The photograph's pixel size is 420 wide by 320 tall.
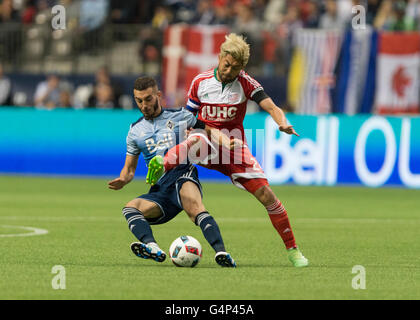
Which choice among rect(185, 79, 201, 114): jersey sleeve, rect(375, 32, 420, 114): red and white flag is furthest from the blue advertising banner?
rect(185, 79, 201, 114): jersey sleeve

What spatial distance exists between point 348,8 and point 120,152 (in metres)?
6.88

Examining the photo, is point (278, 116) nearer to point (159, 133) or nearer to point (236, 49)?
point (236, 49)

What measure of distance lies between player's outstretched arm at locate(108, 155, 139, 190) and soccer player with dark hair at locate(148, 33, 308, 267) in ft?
1.27

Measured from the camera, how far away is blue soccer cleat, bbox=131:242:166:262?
9.20 meters

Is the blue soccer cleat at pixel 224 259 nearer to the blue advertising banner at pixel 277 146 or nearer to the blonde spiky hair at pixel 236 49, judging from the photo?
the blonde spiky hair at pixel 236 49

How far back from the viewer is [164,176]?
994 cm

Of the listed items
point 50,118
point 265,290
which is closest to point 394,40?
point 50,118

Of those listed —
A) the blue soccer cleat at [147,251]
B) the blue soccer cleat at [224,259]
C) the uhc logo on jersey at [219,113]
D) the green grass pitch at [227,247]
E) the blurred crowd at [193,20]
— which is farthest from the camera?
the blurred crowd at [193,20]

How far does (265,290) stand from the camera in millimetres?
8016

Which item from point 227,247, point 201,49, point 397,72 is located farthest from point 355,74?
point 227,247

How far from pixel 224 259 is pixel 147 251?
28.2 inches

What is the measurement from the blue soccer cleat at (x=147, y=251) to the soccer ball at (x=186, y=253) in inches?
7.6

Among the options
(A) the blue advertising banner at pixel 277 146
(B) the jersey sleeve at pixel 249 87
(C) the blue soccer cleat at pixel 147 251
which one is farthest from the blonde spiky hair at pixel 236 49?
(A) the blue advertising banner at pixel 277 146

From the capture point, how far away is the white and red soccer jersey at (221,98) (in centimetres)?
987
